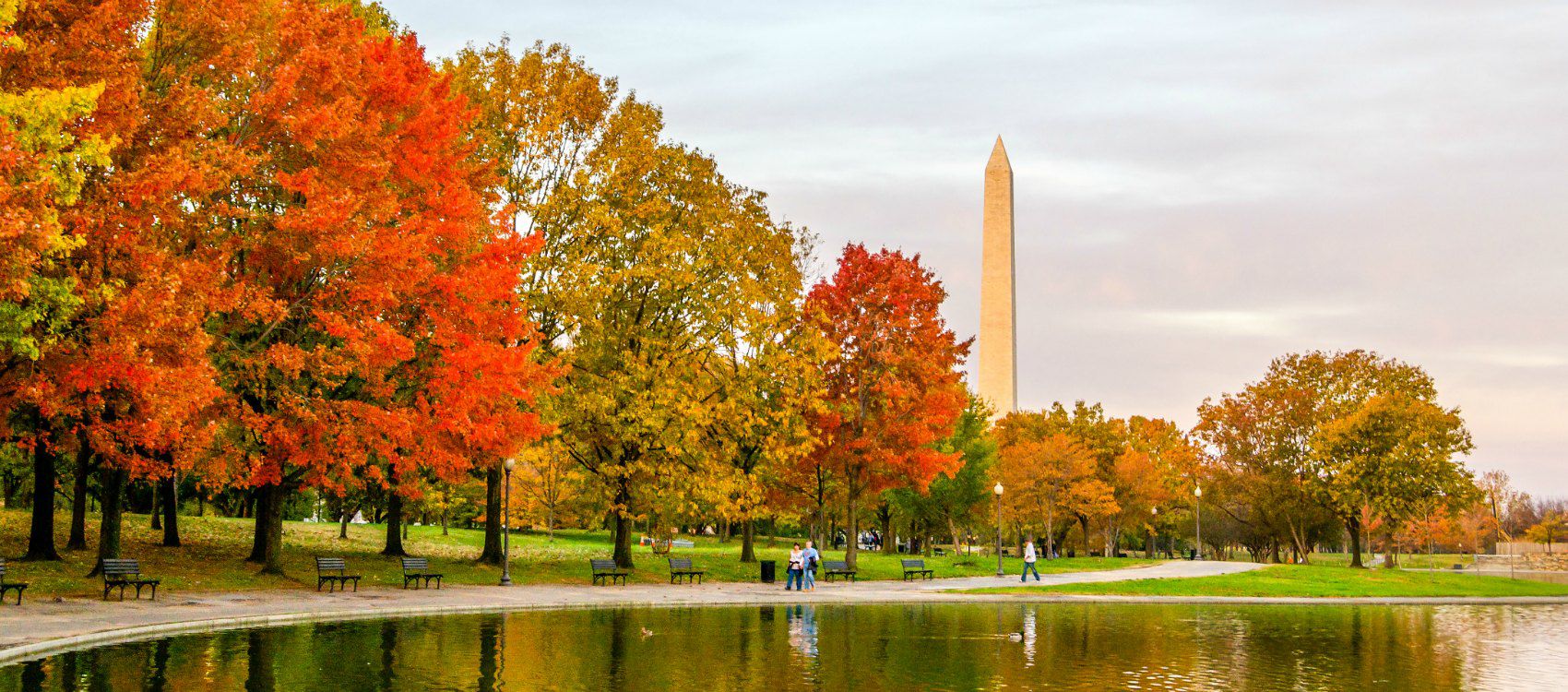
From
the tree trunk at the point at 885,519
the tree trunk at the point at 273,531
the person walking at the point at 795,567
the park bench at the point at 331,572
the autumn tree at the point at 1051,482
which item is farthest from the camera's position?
the tree trunk at the point at 885,519

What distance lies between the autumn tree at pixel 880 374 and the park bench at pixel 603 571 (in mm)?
9506

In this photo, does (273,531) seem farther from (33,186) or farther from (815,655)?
(815,655)

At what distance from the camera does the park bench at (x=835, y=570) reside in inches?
1548

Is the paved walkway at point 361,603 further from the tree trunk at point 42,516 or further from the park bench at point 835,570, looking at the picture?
the tree trunk at point 42,516

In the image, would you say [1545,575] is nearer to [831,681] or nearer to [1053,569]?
[1053,569]

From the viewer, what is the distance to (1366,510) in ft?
182

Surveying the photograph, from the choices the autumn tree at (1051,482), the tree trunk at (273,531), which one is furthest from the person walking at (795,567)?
the autumn tree at (1051,482)

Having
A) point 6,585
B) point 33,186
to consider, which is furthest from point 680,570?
point 33,186

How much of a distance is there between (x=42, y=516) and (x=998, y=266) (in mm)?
44296

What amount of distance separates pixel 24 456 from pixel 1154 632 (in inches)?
1536

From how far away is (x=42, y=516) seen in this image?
30.2 metres

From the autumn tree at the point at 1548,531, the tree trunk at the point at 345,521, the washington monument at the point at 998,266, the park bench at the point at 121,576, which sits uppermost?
the washington monument at the point at 998,266

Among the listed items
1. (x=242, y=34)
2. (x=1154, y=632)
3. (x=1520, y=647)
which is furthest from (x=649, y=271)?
(x=1520, y=647)

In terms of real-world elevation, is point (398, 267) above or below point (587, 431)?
above
